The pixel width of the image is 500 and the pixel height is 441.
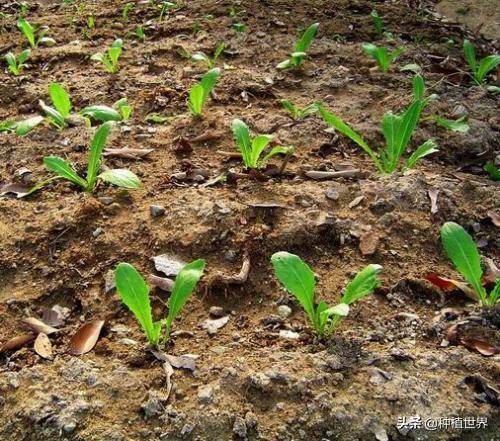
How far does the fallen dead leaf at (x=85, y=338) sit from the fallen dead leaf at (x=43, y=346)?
0.06 meters

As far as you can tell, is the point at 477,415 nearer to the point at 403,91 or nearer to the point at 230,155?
the point at 230,155

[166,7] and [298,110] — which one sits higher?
[298,110]

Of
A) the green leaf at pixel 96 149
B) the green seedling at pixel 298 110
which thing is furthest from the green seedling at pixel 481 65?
the green leaf at pixel 96 149

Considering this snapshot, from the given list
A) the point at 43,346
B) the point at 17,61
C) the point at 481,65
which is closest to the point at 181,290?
the point at 43,346

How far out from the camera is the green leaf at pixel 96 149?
2.50 m

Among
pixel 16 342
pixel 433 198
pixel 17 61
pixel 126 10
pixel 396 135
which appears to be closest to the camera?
pixel 16 342

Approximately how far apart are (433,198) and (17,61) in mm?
2822

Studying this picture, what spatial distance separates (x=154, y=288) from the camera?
2115 mm

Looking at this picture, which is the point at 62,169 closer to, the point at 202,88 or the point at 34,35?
the point at 202,88

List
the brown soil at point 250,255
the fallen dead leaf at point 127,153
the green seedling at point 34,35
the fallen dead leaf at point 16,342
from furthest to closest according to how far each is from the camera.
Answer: the green seedling at point 34,35
the fallen dead leaf at point 127,153
the fallen dead leaf at point 16,342
the brown soil at point 250,255

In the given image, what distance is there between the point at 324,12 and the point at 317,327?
3378mm

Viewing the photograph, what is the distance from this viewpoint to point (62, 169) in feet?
8.26

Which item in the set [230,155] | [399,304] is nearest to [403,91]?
[230,155]

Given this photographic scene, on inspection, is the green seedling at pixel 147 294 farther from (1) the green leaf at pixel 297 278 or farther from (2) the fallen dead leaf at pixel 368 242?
(2) the fallen dead leaf at pixel 368 242
